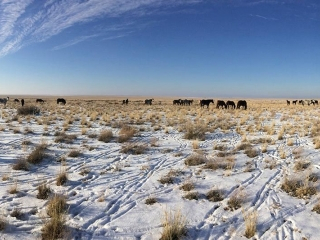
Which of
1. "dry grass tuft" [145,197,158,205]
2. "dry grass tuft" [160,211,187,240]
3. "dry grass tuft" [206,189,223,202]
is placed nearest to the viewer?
"dry grass tuft" [160,211,187,240]

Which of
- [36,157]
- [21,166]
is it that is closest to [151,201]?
[21,166]

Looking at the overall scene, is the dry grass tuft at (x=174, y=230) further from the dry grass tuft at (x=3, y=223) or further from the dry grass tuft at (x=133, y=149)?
the dry grass tuft at (x=133, y=149)

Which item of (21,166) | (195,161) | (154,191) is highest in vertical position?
(195,161)

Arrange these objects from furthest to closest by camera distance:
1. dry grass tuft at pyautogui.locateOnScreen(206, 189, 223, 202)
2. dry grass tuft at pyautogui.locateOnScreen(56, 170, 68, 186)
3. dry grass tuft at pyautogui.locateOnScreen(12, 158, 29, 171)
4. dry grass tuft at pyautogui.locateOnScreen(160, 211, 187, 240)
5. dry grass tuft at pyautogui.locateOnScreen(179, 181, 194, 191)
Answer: dry grass tuft at pyautogui.locateOnScreen(12, 158, 29, 171)
dry grass tuft at pyautogui.locateOnScreen(56, 170, 68, 186)
dry grass tuft at pyautogui.locateOnScreen(179, 181, 194, 191)
dry grass tuft at pyautogui.locateOnScreen(206, 189, 223, 202)
dry grass tuft at pyautogui.locateOnScreen(160, 211, 187, 240)

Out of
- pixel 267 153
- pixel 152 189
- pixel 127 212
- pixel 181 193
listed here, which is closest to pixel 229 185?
pixel 181 193

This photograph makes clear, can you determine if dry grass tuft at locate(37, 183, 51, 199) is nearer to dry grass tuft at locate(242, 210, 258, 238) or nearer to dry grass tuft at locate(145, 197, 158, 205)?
dry grass tuft at locate(145, 197, 158, 205)

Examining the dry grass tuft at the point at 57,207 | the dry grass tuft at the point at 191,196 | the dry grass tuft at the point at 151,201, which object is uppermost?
the dry grass tuft at the point at 57,207

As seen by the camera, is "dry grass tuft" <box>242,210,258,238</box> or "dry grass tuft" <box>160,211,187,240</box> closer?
"dry grass tuft" <box>160,211,187,240</box>

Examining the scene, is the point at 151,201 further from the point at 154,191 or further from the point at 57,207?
the point at 57,207

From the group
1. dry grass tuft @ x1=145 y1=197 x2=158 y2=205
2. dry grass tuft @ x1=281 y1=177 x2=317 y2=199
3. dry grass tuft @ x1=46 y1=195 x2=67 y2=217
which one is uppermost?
dry grass tuft @ x1=281 y1=177 x2=317 y2=199

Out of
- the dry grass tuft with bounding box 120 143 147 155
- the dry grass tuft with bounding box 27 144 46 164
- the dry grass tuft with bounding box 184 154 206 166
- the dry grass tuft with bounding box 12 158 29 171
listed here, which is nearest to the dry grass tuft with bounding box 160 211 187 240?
the dry grass tuft with bounding box 184 154 206 166

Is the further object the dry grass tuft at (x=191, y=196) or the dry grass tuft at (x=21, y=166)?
the dry grass tuft at (x=21, y=166)

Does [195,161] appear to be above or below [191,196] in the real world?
above

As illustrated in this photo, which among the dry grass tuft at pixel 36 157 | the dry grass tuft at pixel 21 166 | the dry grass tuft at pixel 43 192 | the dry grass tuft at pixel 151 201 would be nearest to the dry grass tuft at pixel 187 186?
the dry grass tuft at pixel 151 201
